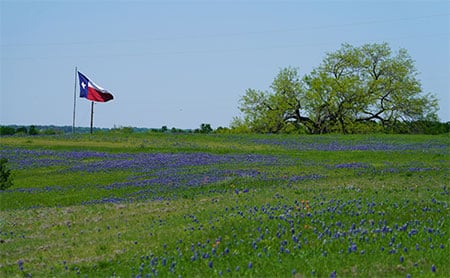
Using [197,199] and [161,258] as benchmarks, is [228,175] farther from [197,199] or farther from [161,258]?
[161,258]

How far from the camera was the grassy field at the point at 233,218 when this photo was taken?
28.6 ft

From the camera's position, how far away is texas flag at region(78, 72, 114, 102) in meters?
51.8

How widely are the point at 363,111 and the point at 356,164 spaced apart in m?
37.5

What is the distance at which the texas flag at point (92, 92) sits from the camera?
51.8 meters

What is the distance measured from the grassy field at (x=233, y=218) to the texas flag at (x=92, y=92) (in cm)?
2209

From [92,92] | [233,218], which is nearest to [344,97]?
[92,92]

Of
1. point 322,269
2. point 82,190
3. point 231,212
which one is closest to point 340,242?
point 322,269

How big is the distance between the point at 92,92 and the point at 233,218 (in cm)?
4226

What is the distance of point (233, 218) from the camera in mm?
11781

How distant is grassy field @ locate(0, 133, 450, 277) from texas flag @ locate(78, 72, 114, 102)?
72.5 feet

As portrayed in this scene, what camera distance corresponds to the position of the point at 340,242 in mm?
9328

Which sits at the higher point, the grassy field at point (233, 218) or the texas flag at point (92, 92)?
the texas flag at point (92, 92)

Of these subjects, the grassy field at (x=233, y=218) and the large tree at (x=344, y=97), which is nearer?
the grassy field at (x=233, y=218)

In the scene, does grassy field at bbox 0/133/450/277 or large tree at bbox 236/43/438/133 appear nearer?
grassy field at bbox 0/133/450/277
